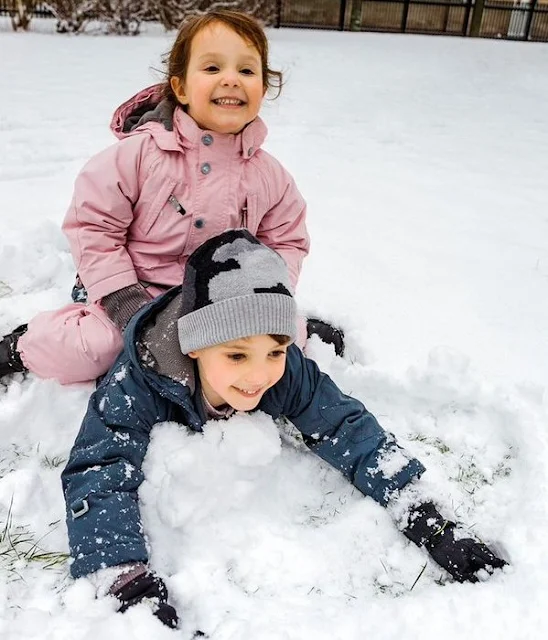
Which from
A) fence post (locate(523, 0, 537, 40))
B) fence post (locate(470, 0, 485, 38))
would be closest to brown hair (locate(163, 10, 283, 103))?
fence post (locate(470, 0, 485, 38))

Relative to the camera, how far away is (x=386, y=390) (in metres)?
2.07

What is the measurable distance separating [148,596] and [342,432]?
26.3 inches

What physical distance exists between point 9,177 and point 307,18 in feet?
40.3

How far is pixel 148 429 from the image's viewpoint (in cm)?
169

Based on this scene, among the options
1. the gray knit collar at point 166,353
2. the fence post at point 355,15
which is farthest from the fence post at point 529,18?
the gray knit collar at point 166,353

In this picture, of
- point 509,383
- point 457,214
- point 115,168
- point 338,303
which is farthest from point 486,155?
point 115,168

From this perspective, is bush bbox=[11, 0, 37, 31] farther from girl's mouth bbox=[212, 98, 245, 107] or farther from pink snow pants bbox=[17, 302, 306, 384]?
pink snow pants bbox=[17, 302, 306, 384]

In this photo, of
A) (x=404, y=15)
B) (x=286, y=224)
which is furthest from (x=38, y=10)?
(x=286, y=224)

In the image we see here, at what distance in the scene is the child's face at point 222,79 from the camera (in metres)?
→ 1.88

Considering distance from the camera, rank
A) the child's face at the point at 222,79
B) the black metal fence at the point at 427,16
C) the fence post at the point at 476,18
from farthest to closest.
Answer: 1. the fence post at the point at 476,18
2. the black metal fence at the point at 427,16
3. the child's face at the point at 222,79

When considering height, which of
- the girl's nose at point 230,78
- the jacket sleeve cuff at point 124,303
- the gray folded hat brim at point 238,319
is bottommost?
the jacket sleeve cuff at point 124,303

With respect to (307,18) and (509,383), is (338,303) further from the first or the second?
(307,18)

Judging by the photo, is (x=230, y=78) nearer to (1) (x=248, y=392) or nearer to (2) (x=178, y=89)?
(2) (x=178, y=89)

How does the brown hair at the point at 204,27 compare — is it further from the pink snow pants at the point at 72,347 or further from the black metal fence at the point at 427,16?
the black metal fence at the point at 427,16
